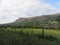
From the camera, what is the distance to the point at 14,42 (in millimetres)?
16125

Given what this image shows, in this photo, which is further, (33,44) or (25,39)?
(25,39)

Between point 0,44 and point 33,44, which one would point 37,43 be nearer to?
point 33,44

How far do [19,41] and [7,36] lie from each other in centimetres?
161

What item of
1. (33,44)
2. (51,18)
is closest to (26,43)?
(33,44)

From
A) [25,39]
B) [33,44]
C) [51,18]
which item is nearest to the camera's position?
[33,44]

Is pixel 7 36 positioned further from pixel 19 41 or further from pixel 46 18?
pixel 46 18

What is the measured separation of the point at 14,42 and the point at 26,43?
89 cm

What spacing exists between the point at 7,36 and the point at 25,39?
1.52 m

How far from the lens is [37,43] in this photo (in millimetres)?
16422

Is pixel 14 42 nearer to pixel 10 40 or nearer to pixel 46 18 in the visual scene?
pixel 10 40

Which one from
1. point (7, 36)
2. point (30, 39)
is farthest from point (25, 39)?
point (7, 36)

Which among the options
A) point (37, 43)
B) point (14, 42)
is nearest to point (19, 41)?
point (14, 42)

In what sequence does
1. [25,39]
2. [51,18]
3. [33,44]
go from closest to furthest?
[33,44], [25,39], [51,18]

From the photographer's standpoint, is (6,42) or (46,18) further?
(46,18)
